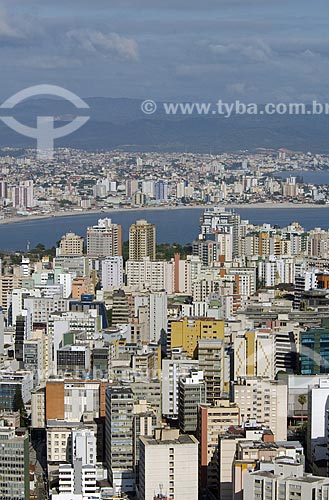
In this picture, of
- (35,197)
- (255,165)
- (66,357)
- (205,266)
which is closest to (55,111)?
(35,197)

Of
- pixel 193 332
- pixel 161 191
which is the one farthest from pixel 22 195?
pixel 193 332

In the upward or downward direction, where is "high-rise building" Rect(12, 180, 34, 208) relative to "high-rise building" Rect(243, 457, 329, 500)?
upward

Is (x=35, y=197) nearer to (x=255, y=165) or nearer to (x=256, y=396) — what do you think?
(x=255, y=165)

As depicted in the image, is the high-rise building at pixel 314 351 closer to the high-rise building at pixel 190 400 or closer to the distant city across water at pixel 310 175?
the high-rise building at pixel 190 400

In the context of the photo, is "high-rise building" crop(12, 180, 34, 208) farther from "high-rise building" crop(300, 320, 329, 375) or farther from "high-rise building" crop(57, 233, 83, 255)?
"high-rise building" crop(300, 320, 329, 375)

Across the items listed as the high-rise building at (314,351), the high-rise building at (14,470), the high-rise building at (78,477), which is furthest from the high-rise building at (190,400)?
the high-rise building at (314,351)

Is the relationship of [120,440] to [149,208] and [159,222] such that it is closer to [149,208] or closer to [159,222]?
[159,222]

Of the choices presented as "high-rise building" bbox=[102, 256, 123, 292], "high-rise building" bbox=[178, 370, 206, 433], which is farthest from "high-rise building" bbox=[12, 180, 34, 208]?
"high-rise building" bbox=[178, 370, 206, 433]
